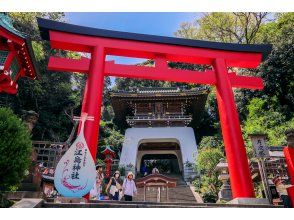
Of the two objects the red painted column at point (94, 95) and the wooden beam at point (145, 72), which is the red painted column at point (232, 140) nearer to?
the wooden beam at point (145, 72)

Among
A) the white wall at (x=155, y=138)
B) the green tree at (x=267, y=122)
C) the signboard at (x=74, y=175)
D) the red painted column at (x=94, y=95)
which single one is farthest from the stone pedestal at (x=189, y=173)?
the signboard at (x=74, y=175)

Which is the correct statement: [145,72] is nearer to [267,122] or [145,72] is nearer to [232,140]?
[232,140]

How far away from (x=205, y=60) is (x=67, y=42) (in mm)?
3973

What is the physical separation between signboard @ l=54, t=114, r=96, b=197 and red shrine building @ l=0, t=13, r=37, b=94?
138 inches

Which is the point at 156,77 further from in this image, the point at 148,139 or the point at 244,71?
the point at 244,71

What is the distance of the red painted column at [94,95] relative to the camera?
6.18 meters

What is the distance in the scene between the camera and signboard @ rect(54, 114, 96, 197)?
178 inches

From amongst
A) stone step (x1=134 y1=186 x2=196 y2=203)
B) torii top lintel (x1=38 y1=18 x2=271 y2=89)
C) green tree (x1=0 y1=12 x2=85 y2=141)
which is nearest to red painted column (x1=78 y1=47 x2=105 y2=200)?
torii top lintel (x1=38 y1=18 x2=271 y2=89)

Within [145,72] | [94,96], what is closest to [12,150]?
[94,96]

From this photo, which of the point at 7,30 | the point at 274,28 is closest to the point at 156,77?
the point at 7,30

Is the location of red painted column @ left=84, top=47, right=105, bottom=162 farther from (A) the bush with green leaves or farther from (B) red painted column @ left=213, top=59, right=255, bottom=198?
(B) red painted column @ left=213, top=59, right=255, bottom=198

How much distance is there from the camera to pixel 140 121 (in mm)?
18391

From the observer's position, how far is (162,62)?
26.1ft

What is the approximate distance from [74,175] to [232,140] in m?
4.08
